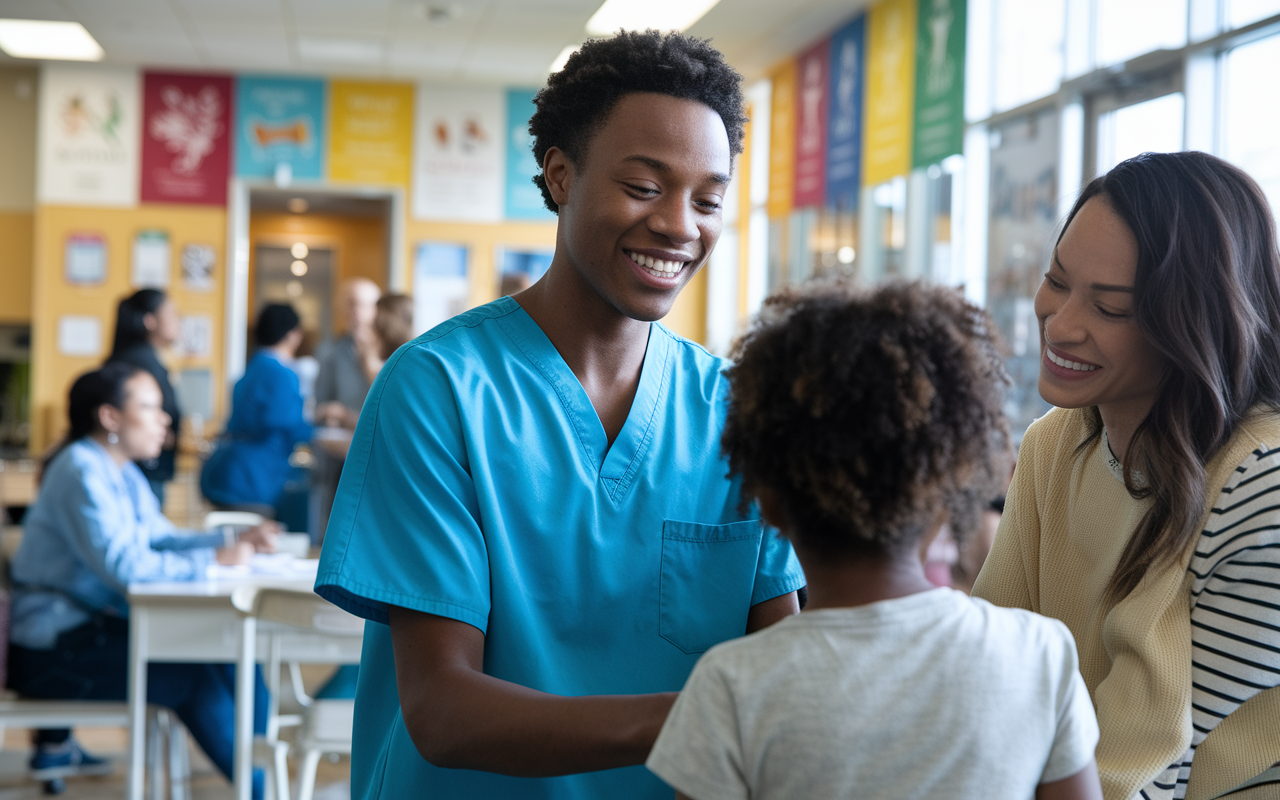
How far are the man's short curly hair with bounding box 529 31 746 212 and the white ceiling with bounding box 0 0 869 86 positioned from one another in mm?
6354

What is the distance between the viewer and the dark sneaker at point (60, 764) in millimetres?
3900

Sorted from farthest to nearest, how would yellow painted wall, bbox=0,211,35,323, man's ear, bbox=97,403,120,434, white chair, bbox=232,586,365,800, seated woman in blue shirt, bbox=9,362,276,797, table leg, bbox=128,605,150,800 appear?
1. yellow painted wall, bbox=0,211,35,323
2. man's ear, bbox=97,403,120,434
3. seated woman in blue shirt, bbox=9,362,276,797
4. table leg, bbox=128,605,150,800
5. white chair, bbox=232,586,365,800

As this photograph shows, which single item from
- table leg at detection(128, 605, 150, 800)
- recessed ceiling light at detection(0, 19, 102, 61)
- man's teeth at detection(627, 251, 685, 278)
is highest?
recessed ceiling light at detection(0, 19, 102, 61)

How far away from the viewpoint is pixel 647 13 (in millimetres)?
7664

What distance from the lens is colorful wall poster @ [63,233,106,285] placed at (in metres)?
9.46

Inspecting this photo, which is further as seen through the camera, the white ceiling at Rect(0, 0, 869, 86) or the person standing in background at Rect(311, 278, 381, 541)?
the white ceiling at Rect(0, 0, 869, 86)

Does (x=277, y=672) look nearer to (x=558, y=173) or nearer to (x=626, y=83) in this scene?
(x=558, y=173)

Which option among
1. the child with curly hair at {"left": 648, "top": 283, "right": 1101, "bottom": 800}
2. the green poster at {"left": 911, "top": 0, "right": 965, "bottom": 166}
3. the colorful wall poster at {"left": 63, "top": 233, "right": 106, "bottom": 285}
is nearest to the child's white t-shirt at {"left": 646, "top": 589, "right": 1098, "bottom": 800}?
the child with curly hair at {"left": 648, "top": 283, "right": 1101, "bottom": 800}

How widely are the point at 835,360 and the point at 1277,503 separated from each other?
0.50m

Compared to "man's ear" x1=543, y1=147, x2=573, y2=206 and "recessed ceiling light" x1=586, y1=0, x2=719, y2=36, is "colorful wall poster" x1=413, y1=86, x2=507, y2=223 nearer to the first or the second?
"recessed ceiling light" x1=586, y1=0, x2=719, y2=36

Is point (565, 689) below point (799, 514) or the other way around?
below

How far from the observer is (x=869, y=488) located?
0.90m

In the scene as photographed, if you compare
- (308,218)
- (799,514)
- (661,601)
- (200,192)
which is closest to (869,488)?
(799,514)

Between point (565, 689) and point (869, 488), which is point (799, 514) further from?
point (565, 689)
